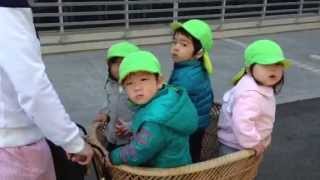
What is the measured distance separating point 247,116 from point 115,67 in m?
0.70

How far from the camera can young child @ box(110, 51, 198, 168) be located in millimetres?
2135

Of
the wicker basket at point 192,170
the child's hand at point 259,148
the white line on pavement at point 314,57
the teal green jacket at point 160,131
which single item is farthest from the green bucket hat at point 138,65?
the white line on pavement at point 314,57

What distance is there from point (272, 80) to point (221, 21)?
5.80m

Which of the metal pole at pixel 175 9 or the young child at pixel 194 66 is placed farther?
the metal pole at pixel 175 9

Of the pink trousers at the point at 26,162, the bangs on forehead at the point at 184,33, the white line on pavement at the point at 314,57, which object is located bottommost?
the white line on pavement at the point at 314,57

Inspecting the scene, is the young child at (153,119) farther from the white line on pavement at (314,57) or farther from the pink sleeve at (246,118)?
the white line on pavement at (314,57)

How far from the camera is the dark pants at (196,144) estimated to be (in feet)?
9.27

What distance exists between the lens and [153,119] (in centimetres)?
213

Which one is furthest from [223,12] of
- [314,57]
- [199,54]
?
[199,54]

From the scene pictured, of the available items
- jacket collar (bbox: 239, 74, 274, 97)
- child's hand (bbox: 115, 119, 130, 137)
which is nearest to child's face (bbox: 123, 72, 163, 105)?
child's hand (bbox: 115, 119, 130, 137)

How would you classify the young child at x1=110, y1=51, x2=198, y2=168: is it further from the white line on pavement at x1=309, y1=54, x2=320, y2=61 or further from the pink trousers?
the white line on pavement at x1=309, y1=54, x2=320, y2=61

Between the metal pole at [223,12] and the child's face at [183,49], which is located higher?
the child's face at [183,49]

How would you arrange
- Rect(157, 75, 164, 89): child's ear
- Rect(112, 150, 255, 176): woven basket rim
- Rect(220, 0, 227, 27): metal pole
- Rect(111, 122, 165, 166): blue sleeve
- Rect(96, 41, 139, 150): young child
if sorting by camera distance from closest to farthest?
Rect(112, 150, 255, 176): woven basket rim < Rect(111, 122, 165, 166): blue sleeve < Rect(157, 75, 164, 89): child's ear < Rect(96, 41, 139, 150): young child < Rect(220, 0, 227, 27): metal pole

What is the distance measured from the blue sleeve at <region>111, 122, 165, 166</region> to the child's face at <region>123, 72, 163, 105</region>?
13cm
